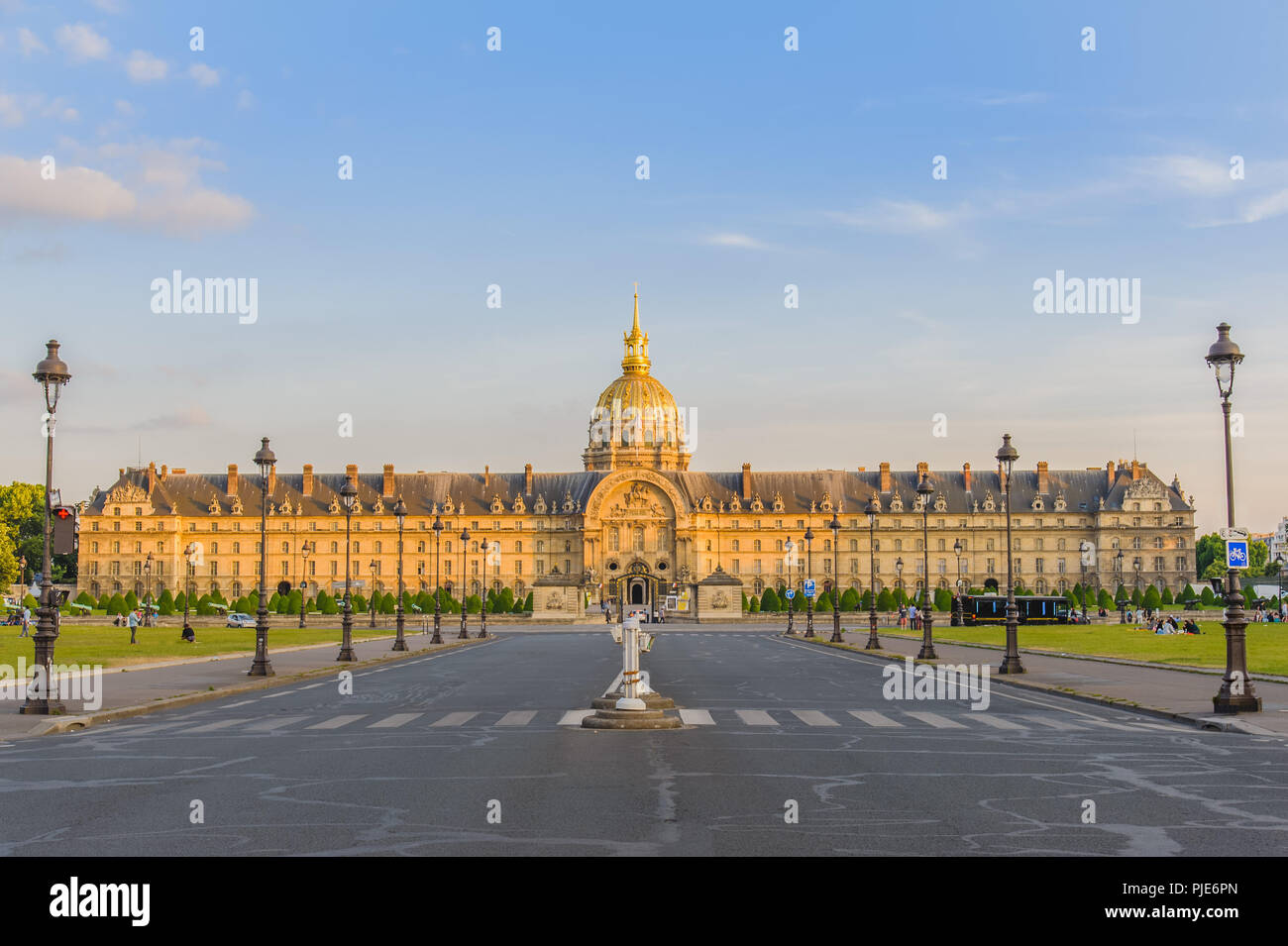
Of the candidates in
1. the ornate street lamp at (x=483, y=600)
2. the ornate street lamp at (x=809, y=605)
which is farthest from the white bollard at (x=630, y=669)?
the ornate street lamp at (x=483, y=600)

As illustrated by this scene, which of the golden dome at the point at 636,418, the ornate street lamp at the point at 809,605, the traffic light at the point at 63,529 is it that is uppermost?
the golden dome at the point at 636,418

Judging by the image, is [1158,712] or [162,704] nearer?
[1158,712]

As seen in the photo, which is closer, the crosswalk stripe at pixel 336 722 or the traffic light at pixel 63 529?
the crosswalk stripe at pixel 336 722

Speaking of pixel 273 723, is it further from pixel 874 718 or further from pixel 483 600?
pixel 483 600

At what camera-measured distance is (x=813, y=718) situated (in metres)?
23.5

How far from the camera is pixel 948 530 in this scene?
16175 centimetres

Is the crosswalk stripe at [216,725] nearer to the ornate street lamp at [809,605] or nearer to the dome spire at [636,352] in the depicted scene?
the ornate street lamp at [809,605]

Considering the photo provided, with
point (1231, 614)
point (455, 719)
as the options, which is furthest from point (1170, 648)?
point (455, 719)

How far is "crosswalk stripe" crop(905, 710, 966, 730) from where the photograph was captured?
21703 millimetres

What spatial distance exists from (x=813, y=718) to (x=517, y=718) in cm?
496

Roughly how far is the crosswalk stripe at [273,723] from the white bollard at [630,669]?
545cm

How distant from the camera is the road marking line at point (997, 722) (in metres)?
21.6
